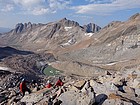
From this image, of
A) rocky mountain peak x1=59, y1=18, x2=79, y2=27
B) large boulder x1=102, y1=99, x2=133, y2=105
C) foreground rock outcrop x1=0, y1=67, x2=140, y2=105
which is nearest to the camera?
large boulder x1=102, y1=99, x2=133, y2=105

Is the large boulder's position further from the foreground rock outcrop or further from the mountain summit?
the mountain summit

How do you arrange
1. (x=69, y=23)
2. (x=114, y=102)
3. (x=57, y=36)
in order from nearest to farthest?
(x=114, y=102) → (x=57, y=36) → (x=69, y=23)

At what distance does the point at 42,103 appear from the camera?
1328 cm

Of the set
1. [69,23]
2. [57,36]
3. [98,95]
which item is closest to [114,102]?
[98,95]

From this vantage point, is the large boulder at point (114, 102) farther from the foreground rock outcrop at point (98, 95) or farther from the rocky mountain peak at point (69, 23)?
the rocky mountain peak at point (69, 23)

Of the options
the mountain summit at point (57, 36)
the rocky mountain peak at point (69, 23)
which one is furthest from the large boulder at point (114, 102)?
the rocky mountain peak at point (69, 23)

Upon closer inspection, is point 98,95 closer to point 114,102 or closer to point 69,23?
point 114,102

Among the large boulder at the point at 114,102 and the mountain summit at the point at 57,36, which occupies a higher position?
the large boulder at the point at 114,102

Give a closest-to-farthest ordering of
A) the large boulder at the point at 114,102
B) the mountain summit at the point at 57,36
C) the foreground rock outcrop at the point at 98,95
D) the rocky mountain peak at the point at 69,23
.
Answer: the large boulder at the point at 114,102, the foreground rock outcrop at the point at 98,95, the mountain summit at the point at 57,36, the rocky mountain peak at the point at 69,23

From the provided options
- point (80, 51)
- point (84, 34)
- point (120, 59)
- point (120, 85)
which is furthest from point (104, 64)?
point (120, 85)

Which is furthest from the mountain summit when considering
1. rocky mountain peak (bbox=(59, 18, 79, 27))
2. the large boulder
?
the large boulder

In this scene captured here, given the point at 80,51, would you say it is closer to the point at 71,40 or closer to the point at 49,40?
the point at 71,40

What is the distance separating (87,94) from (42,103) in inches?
89.0

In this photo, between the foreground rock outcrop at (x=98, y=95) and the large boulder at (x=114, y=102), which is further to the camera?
the foreground rock outcrop at (x=98, y=95)
